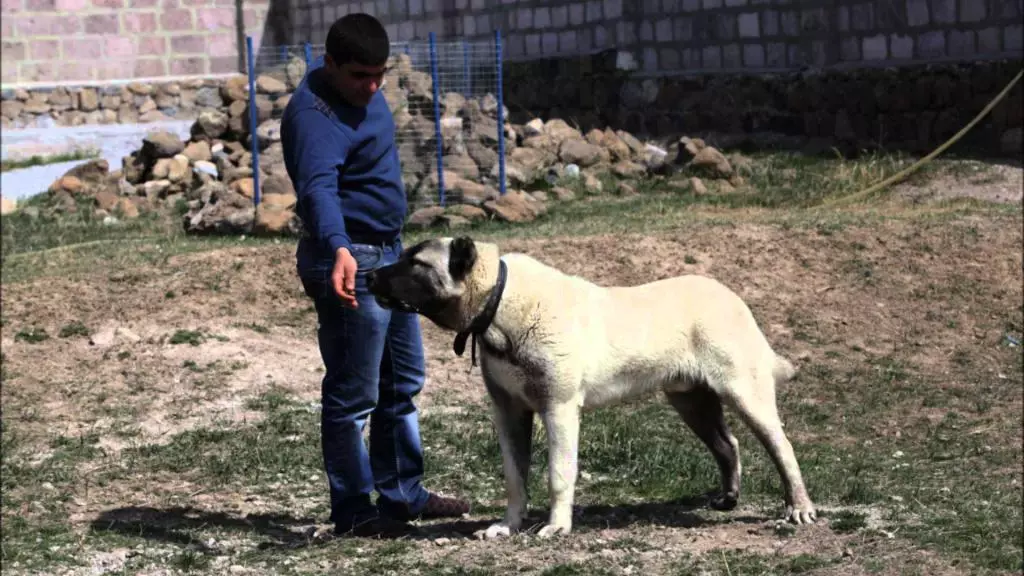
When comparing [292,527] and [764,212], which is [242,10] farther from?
[292,527]

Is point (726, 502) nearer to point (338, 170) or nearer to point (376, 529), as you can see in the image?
point (376, 529)

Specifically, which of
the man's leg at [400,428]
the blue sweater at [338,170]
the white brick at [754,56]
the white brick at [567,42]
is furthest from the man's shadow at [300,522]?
the white brick at [567,42]

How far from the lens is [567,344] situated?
5566mm

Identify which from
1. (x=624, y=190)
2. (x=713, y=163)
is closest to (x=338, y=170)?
(x=624, y=190)

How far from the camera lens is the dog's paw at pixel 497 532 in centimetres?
574

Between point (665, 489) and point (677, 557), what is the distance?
4.15 ft

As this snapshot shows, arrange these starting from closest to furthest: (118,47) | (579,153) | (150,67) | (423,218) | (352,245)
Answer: (352,245) < (423,218) < (579,153) < (118,47) < (150,67)

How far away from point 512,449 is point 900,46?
1114cm

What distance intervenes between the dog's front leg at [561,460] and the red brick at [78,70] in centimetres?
1854

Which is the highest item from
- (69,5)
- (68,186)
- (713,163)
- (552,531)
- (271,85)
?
(69,5)

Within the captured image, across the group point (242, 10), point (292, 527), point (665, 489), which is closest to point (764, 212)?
point (665, 489)

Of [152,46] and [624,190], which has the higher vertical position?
[152,46]

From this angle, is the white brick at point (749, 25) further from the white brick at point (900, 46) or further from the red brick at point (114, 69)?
the red brick at point (114, 69)

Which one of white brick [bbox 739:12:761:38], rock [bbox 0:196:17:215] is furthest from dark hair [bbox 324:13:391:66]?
white brick [bbox 739:12:761:38]
